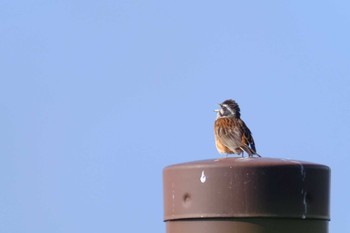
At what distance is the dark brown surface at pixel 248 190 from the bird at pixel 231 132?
253 inches

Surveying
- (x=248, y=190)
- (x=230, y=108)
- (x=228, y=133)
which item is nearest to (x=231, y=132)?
(x=228, y=133)

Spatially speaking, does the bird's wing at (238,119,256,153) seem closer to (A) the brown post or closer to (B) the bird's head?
(B) the bird's head

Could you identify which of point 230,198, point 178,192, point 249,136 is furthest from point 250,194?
point 249,136

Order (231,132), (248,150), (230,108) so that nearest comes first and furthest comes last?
1. (248,150)
2. (231,132)
3. (230,108)

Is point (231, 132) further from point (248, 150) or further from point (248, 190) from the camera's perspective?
point (248, 190)

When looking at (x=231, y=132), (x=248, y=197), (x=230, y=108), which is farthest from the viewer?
(x=230, y=108)

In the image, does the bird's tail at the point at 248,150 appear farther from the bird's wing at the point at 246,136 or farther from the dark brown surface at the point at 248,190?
the dark brown surface at the point at 248,190

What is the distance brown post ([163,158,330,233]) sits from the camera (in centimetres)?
872

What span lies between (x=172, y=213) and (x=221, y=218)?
0.68m

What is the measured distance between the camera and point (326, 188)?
9375 mm

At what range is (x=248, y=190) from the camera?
872 cm

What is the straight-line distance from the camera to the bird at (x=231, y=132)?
53.4ft

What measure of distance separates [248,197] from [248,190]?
6 centimetres

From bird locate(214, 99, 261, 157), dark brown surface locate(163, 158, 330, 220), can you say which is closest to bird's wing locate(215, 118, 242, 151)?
bird locate(214, 99, 261, 157)
